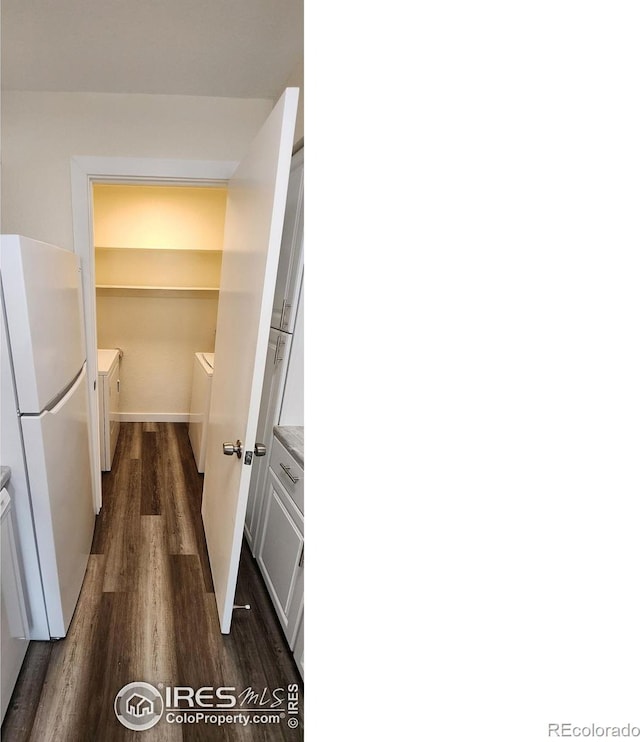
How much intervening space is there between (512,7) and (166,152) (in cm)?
242

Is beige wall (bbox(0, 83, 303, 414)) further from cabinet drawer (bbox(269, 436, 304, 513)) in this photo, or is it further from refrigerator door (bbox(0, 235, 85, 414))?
cabinet drawer (bbox(269, 436, 304, 513))

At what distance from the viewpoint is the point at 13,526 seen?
151 centimetres

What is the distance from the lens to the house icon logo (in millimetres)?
1423

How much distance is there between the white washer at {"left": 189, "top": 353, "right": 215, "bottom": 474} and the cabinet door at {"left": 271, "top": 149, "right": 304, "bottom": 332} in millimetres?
1140

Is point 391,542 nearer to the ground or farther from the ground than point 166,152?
nearer to the ground

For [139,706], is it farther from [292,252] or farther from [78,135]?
[78,135]

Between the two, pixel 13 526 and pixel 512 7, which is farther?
pixel 13 526

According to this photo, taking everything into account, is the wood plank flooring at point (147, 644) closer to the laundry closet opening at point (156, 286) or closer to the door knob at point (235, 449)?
the door knob at point (235, 449)

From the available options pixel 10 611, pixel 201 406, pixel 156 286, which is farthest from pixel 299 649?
pixel 156 286

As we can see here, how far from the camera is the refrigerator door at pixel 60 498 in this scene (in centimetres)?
151

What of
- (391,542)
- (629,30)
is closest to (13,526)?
(391,542)

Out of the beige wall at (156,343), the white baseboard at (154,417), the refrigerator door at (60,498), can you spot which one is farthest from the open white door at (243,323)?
the white baseboard at (154,417)

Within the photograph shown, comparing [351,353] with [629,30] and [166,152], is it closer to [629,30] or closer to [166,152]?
[629,30]

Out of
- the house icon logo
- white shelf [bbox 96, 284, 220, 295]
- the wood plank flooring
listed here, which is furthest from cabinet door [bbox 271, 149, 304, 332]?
white shelf [bbox 96, 284, 220, 295]
